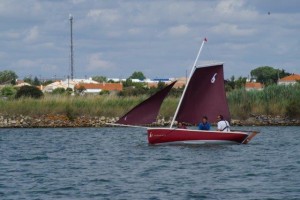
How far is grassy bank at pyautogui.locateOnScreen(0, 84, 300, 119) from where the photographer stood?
82.9 meters

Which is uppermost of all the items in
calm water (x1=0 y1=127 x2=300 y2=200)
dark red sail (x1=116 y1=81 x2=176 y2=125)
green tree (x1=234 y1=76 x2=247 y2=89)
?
green tree (x1=234 y1=76 x2=247 y2=89)

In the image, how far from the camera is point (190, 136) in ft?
164

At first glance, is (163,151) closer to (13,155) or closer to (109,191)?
(13,155)

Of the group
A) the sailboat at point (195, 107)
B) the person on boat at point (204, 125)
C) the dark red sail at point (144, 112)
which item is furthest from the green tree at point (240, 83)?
the dark red sail at point (144, 112)

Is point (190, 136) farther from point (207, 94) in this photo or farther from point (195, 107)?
point (207, 94)

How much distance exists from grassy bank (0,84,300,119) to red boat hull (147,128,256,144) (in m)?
31.1

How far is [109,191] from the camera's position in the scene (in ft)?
111

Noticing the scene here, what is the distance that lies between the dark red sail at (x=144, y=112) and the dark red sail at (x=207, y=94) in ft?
5.60

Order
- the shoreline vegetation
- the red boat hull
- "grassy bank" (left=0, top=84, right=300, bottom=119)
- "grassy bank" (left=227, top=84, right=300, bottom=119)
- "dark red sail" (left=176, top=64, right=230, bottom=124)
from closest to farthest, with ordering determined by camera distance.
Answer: the red boat hull → "dark red sail" (left=176, top=64, right=230, bottom=124) → the shoreline vegetation → "grassy bank" (left=0, top=84, right=300, bottom=119) → "grassy bank" (left=227, top=84, right=300, bottom=119)

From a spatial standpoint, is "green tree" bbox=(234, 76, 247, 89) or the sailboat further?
"green tree" bbox=(234, 76, 247, 89)

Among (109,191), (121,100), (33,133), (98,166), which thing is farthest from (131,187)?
(121,100)

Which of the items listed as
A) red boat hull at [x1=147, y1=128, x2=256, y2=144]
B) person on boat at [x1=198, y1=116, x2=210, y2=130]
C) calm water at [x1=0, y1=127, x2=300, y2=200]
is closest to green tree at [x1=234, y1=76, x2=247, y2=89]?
calm water at [x1=0, y1=127, x2=300, y2=200]

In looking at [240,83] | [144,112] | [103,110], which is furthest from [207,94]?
[240,83]

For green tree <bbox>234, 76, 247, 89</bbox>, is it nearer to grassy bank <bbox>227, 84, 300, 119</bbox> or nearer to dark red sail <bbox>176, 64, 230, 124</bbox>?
grassy bank <bbox>227, 84, 300, 119</bbox>
